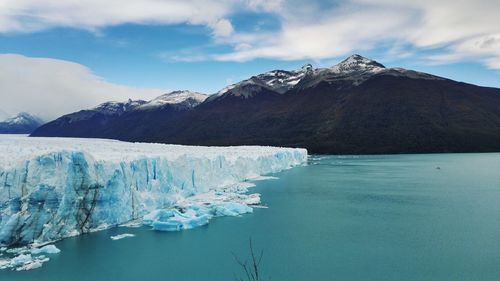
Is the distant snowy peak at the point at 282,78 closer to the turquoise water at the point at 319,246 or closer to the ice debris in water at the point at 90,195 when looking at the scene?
the ice debris in water at the point at 90,195

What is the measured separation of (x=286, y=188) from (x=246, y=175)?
17.2 ft

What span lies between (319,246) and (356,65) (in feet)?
422

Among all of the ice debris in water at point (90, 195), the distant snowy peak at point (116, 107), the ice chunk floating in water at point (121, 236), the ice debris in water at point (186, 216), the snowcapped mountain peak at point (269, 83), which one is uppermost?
the snowcapped mountain peak at point (269, 83)

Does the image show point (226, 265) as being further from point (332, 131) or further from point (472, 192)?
point (332, 131)

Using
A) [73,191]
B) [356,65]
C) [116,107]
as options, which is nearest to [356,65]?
[356,65]

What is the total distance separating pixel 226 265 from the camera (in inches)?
469

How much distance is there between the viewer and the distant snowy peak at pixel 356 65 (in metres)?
130

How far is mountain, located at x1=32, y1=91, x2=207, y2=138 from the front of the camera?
14657 cm

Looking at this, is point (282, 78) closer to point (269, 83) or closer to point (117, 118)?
point (269, 83)

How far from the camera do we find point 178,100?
170 m

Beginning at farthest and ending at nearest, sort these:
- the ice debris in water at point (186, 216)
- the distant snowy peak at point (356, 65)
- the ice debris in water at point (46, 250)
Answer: the distant snowy peak at point (356, 65) → the ice debris in water at point (186, 216) → the ice debris in water at point (46, 250)

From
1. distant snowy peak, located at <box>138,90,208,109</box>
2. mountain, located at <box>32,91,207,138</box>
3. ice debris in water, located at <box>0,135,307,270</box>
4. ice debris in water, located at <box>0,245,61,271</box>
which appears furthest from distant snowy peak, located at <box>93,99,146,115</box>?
ice debris in water, located at <box>0,245,61,271</box>

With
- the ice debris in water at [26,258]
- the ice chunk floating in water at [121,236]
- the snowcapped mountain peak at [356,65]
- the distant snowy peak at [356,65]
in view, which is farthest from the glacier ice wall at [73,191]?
the snowcapped mountain peak at [356,65]

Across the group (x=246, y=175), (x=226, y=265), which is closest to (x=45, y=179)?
(x=226, y=265)
